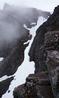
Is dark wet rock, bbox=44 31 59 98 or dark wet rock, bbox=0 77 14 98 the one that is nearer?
dark wet rock, bbox=44 31 59 98

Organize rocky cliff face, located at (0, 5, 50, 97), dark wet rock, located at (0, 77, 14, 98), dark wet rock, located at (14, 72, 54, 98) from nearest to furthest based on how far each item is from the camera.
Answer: dark wet rock, located at (14, 72, 54, 98), dark wet rock, located at (0, 77, 14, 98), rocky cliff face, located at (0, 5, 50, 97)

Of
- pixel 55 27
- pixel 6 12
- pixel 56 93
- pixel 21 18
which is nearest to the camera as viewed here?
pixel 56 93

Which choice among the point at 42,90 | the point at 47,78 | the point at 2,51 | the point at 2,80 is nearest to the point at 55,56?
the point at 47,78

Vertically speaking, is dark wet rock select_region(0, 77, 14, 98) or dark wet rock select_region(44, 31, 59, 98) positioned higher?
dark wet rock select_region(44, 31, 59, 98)

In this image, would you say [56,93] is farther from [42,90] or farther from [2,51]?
[2,51]

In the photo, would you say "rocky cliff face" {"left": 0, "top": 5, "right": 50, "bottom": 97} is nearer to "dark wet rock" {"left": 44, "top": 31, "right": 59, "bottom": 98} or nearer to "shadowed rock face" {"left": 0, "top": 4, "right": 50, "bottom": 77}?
"shadowed rock face" {"left": 0, "top": 4, "right": 50, "bottom": 77}

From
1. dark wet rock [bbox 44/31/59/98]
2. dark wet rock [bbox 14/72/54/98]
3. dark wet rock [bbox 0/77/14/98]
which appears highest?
dark wet rock [bbox 44/31/59/98]

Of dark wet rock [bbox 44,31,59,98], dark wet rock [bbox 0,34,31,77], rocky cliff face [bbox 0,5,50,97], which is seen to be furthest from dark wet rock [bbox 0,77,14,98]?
dark wet rock [bbox 44,31,59,98]

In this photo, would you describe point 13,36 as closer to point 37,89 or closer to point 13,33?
point 13,33

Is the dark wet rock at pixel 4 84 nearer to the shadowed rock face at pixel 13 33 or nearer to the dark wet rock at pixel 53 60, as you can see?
the shadowed rock face at pixel 13 33
